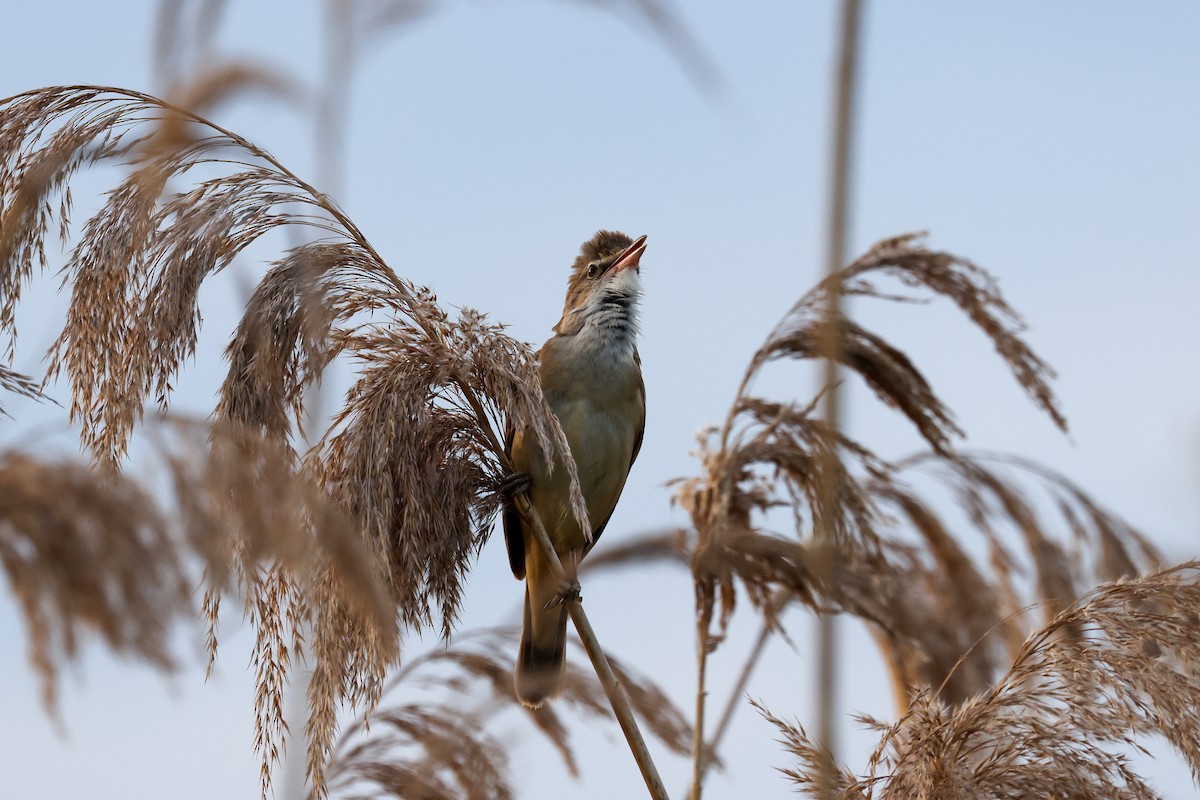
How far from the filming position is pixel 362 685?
8.14ft

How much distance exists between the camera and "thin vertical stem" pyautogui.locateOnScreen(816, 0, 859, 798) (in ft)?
5.65

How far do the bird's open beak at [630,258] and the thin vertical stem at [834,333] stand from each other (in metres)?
2.91

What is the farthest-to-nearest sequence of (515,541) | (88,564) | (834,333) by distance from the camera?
(515,541)
(834,333)
(88,564)

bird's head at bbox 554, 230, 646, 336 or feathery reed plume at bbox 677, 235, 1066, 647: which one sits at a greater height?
bird's head at bbox 554, 230, 646, 336

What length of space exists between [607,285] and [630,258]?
0.12 meters

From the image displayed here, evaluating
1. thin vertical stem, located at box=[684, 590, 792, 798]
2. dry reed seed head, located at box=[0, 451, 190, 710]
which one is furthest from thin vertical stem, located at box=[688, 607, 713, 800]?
dry reed seed head, located at box=[0, 451, 190, 710]

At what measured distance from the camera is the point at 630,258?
4.75 metres

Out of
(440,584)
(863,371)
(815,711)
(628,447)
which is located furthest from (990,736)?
(628,447)

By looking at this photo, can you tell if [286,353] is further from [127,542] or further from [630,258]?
[630,258]

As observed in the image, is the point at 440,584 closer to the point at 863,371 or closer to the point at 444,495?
the point at 444,495

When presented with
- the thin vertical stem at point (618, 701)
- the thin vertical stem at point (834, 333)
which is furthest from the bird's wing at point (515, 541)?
the thin vertical stem at point (834, 333)

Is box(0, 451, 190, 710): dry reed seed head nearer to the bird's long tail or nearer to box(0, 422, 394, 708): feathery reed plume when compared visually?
box(0, 422, 394, 708): feathery reed plume

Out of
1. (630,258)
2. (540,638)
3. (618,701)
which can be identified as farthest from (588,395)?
(618,701)

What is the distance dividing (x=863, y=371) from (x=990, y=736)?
1.37 meters
